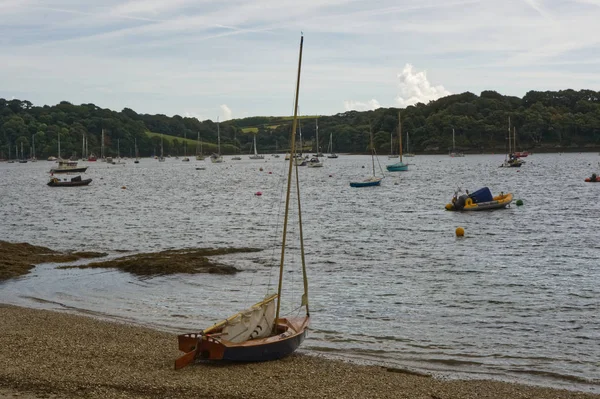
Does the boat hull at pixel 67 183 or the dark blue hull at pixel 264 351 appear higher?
the boat hull at pixel 67 183

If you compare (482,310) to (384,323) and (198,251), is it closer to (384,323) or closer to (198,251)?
(384,323)

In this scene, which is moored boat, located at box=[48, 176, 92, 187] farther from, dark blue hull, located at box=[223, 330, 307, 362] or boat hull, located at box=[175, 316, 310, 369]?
boat hull, located at box=[175, 316, 310, 369]

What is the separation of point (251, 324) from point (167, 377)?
9.39ft

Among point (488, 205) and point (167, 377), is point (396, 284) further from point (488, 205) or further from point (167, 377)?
point (488, 205)

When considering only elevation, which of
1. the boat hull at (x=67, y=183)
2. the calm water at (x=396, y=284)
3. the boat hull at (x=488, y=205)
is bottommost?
the calm water at (x=396, y=284)

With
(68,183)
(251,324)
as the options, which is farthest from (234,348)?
(68,183)

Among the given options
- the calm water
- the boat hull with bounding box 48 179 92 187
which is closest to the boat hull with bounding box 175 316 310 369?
the calm water

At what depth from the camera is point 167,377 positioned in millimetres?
16453

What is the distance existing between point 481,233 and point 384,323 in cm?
2624

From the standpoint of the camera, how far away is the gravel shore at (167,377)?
15.4 metres

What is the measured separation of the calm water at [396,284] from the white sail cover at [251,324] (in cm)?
251

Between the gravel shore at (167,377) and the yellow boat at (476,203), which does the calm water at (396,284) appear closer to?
the yellow boat at (476,203)

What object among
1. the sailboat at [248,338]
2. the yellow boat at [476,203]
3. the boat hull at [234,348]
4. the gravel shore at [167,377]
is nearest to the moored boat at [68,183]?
the yellow boat at [476,203]

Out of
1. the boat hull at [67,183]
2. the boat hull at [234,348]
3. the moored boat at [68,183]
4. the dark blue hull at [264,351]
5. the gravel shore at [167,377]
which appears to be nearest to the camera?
the gravel shore at [167,377]
